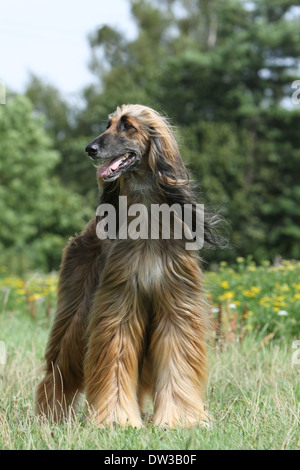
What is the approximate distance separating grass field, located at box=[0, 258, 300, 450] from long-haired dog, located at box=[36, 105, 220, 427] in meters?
0.18

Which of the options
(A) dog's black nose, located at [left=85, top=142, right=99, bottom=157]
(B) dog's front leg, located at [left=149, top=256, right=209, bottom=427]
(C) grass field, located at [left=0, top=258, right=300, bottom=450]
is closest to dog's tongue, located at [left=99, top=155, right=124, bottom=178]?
(A) dog's black nose, located at [left=85, top=142, right=99, bottom=157]

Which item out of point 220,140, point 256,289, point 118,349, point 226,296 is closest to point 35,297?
point 226,296

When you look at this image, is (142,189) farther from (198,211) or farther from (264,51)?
(264,51)

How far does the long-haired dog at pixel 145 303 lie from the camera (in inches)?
134

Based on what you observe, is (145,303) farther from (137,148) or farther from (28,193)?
(28,193)

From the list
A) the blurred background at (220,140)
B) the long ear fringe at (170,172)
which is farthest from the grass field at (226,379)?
the blurred background at (220,140)

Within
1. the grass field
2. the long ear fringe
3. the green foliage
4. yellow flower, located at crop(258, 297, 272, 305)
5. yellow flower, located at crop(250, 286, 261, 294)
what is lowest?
the grass field

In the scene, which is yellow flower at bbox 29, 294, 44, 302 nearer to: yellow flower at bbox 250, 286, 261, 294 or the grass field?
the grass field

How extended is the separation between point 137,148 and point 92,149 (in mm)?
267

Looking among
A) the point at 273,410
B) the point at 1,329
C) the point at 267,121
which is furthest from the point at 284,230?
the point at 273,410

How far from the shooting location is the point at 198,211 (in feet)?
11.7

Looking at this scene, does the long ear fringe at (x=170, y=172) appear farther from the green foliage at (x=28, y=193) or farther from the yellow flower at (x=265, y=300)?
the green foliage at (x=28, y=193)

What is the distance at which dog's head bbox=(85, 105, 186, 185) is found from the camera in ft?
11.1

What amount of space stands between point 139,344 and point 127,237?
0.58m
